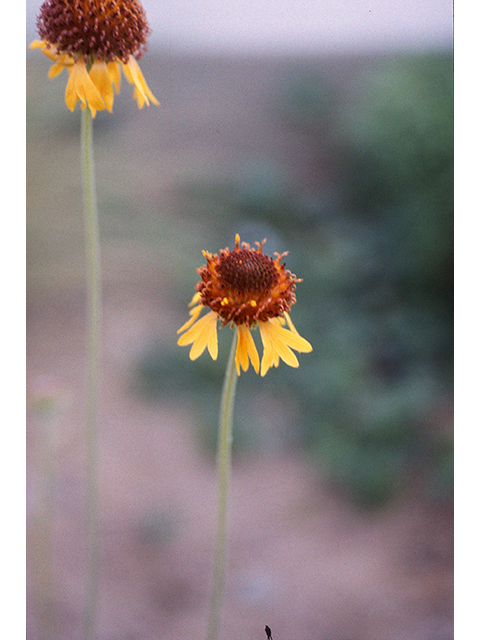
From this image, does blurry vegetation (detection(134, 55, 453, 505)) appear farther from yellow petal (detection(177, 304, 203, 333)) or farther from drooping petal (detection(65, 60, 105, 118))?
drooping petal (detection(65, 60, 105, 118))

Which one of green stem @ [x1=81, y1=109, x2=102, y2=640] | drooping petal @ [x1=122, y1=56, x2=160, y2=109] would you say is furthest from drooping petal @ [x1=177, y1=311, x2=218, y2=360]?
drooping petal @ [x1=122, y1=56, x2=160, y2=109]

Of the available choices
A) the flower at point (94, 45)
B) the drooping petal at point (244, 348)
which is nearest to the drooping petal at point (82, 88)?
the flower at point (94, 45)

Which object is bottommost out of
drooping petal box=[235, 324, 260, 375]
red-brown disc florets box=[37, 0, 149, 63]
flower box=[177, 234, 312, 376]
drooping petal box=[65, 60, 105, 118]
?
drooping petal box=[235, 324, 260, 375]

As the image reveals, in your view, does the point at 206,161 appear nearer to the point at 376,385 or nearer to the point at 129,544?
the point at 376,385

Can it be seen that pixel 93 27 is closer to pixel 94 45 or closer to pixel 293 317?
pixel 94 45
